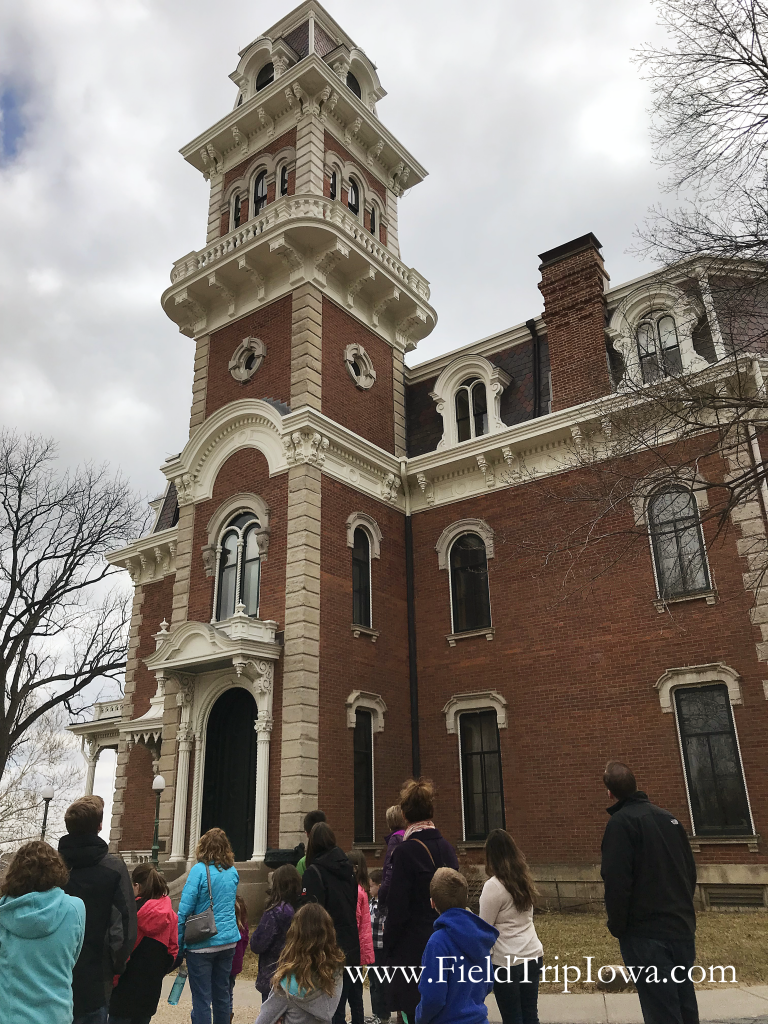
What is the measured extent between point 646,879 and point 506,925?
1.06m

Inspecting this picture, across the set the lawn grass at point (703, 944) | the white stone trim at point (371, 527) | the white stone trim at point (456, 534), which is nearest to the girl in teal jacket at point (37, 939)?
the lawn grass at point (703, 944)

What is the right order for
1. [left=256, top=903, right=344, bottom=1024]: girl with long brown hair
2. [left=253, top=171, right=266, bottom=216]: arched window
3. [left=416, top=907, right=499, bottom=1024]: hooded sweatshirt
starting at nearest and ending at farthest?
[left=416, top=907, right=499, bottom=1024]: hooded sweatshirt < [left=256, top=903, right=344, bottom=1024]: girl with long brown hair < [left=253, top=171, right=266, bottom=216]: arched window

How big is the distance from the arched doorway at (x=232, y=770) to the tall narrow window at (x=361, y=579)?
9.47ft

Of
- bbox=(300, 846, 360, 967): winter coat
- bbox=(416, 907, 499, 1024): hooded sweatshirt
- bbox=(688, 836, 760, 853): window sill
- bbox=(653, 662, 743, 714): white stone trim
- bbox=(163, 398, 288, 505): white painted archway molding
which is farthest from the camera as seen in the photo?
bbox=(163, 398, 288, 505): white painted archway molding

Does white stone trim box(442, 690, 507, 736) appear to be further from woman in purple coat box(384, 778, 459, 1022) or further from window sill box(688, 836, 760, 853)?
woman in purple coat box(384, 778, 459, 1022)

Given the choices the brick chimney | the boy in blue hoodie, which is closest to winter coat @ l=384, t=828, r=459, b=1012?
the boy in blue hoodie

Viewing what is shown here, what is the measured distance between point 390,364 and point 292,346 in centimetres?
359

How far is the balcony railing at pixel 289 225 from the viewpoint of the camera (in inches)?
741

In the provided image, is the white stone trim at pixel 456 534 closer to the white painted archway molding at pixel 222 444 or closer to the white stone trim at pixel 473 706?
the white stone trim at pixel 473 706

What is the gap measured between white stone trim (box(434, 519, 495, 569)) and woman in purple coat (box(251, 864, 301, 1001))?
1254 cm

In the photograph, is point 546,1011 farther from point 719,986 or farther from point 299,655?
point 299,655

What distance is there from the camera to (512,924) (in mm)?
5270

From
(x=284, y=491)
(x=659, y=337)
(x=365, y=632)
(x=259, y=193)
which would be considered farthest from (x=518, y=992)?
(x=259, y=193)

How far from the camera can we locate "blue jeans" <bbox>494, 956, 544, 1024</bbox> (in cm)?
528
